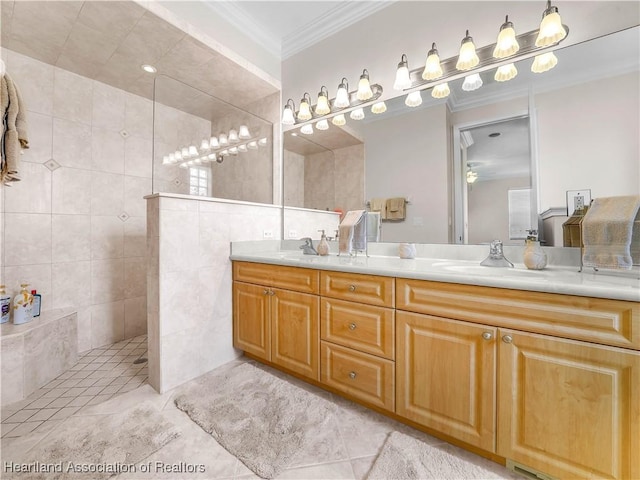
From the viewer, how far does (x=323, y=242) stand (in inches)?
81.2

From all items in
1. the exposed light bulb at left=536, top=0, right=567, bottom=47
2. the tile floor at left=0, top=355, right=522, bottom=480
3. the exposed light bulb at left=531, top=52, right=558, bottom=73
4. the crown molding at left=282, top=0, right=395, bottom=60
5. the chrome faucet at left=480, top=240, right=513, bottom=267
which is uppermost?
the crown molding at left=282, top=0, right=395, bottom=60

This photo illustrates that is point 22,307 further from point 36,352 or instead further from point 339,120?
point 339,120

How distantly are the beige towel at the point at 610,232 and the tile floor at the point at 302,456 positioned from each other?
3.14 feet

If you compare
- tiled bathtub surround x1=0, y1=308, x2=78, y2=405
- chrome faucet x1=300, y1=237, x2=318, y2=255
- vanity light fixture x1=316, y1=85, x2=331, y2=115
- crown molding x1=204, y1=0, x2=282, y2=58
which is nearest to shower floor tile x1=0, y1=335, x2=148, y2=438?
tiled bathtub surround x1=0, y1=308, x2=78, y2=405

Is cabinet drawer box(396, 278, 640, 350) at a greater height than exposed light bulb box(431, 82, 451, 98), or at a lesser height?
lesser

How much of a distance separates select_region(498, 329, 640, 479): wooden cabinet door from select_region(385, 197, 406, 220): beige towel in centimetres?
101

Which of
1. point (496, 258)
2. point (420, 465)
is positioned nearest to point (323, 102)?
point (496, 258)

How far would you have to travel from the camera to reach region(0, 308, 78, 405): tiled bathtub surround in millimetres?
1548

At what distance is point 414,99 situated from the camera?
1785 millimetres

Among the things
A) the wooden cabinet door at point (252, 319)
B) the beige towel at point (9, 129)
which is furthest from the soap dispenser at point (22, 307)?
the wooden cabinet door at point (252, 319)

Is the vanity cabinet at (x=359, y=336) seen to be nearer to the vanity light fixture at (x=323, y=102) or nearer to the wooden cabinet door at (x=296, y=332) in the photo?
the wooden cabinet door at (x=296, y=332)

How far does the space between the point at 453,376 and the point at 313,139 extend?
2.00 meters

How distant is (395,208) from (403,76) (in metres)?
0.87

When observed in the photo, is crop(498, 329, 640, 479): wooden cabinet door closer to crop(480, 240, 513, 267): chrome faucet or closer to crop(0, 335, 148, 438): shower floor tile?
crop(480, 240, 513, 267): chrome faucet
